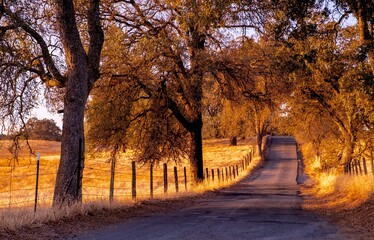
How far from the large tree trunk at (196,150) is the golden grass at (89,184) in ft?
2.08

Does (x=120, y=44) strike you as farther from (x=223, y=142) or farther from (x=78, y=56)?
(x=223, y=142)

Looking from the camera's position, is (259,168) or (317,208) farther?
(259,168)

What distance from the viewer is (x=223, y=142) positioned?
79.2 meters

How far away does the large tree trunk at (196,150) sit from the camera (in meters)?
21.0

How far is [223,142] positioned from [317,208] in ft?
214

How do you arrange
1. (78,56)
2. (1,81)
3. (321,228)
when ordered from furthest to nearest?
(78,56), (1,81), (321,228)

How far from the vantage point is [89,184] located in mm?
35188

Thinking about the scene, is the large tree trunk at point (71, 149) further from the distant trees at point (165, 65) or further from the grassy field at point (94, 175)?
the grassy field at point (94, 175)

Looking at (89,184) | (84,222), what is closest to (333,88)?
(84,222)

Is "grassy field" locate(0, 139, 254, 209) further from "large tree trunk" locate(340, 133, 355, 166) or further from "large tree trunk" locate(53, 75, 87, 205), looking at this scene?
"large tree trunk" locate(53, 75, 87, 205)

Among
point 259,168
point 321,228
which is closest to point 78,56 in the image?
point 321,228

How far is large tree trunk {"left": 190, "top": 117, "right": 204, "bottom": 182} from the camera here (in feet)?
68.8

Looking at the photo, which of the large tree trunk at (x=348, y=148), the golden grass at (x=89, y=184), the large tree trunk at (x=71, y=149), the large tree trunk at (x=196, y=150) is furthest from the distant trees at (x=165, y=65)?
the large tree trunk at (x=348, y=148)

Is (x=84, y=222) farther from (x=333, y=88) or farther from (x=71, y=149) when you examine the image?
(x=333, y=88)
